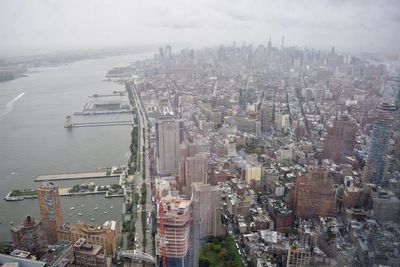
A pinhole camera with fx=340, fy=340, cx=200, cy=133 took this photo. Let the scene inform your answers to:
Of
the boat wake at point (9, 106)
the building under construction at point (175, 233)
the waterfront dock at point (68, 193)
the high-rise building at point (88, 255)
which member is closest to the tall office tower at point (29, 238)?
the high-rise building at point (88, 255)

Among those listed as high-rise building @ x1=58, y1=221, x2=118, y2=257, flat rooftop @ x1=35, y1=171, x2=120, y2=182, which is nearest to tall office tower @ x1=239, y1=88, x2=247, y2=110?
flat rooftop @ x1=35, y1=171, x2=120, y2=182

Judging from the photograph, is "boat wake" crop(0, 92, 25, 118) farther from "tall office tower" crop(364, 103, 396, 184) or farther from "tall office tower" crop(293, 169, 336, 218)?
"tall office tower" crop(364, 103, 396, 184)

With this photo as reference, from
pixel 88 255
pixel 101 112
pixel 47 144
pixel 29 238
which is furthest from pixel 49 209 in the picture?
pixel 101 112

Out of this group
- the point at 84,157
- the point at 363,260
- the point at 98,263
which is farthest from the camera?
the point at 84,157

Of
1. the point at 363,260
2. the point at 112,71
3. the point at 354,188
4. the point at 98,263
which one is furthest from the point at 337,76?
the point at 112,71

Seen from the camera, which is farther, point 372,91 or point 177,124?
point 177,124

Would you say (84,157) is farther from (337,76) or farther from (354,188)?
(337,76)
